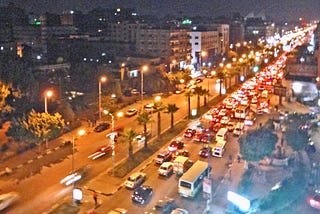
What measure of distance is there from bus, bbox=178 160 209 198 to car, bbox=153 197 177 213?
0.83 m

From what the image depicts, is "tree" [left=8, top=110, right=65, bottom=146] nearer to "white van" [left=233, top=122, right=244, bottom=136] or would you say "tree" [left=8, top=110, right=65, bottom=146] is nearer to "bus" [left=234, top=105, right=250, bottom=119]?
"white van" [left=233, top=122, right=244, bottom=136]

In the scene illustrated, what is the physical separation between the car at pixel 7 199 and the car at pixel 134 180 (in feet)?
15.6

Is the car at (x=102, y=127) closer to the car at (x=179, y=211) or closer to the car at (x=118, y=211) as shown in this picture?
the car at (x=118, y=211)

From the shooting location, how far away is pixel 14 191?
18.5 meters

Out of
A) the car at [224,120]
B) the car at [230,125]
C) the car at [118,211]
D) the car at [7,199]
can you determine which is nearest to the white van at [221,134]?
the car at [230,125]

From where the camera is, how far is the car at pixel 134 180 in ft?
62.0

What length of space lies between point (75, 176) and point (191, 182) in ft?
19.1

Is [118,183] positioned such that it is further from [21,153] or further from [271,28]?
[271,28]

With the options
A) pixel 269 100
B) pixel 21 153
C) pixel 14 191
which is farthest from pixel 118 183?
pixel 269 100

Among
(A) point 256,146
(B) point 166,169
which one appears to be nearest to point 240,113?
(A) point 256,146

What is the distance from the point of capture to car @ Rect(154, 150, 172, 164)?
21.9m

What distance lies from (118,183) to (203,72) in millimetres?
42011

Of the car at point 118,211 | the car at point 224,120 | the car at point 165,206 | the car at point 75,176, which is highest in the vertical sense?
the car at point 224,120

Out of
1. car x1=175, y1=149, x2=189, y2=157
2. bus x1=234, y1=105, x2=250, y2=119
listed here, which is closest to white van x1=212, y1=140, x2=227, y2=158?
car x1=175, y1=149, x2=189, y2=157
